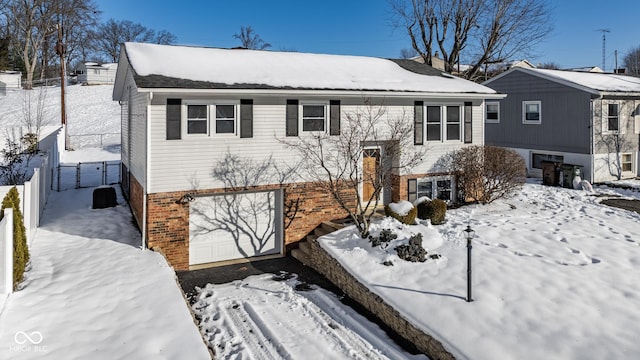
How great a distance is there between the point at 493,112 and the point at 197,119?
58.3 ft

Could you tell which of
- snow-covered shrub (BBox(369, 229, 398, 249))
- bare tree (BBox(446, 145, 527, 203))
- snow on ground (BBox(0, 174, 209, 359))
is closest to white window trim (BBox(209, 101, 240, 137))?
snow on ground (BBox(0, 174, 209, 359))

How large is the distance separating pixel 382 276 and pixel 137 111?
8.49 meters

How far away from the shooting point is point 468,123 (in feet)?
49.6

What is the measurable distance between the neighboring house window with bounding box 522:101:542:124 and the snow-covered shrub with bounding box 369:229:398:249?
14.3 metres

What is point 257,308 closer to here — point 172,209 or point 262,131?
point 172,209

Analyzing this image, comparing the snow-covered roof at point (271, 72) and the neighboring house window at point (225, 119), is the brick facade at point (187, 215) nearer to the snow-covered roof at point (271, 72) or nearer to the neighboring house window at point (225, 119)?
the neighboring house window at point (225, 119)

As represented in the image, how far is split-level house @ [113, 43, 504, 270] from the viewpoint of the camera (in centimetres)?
1124

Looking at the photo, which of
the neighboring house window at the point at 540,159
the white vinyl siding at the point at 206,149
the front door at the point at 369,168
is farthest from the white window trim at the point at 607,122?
the white vinyl siding at the point at 206,149

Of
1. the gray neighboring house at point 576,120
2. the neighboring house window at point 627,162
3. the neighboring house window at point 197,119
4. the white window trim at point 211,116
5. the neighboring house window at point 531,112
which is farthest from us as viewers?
the neighboring house window at point 531,112

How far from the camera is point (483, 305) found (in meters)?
7.70

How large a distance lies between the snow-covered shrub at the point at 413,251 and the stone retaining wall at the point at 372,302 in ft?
3.93

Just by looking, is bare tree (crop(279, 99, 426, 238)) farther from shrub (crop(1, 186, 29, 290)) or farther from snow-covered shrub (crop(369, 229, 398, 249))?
shrub (crop(1, 186, 29, 290))

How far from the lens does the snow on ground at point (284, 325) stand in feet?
24.0

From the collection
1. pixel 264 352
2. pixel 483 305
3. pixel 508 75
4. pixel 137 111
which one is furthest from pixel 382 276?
pixel 508 75
